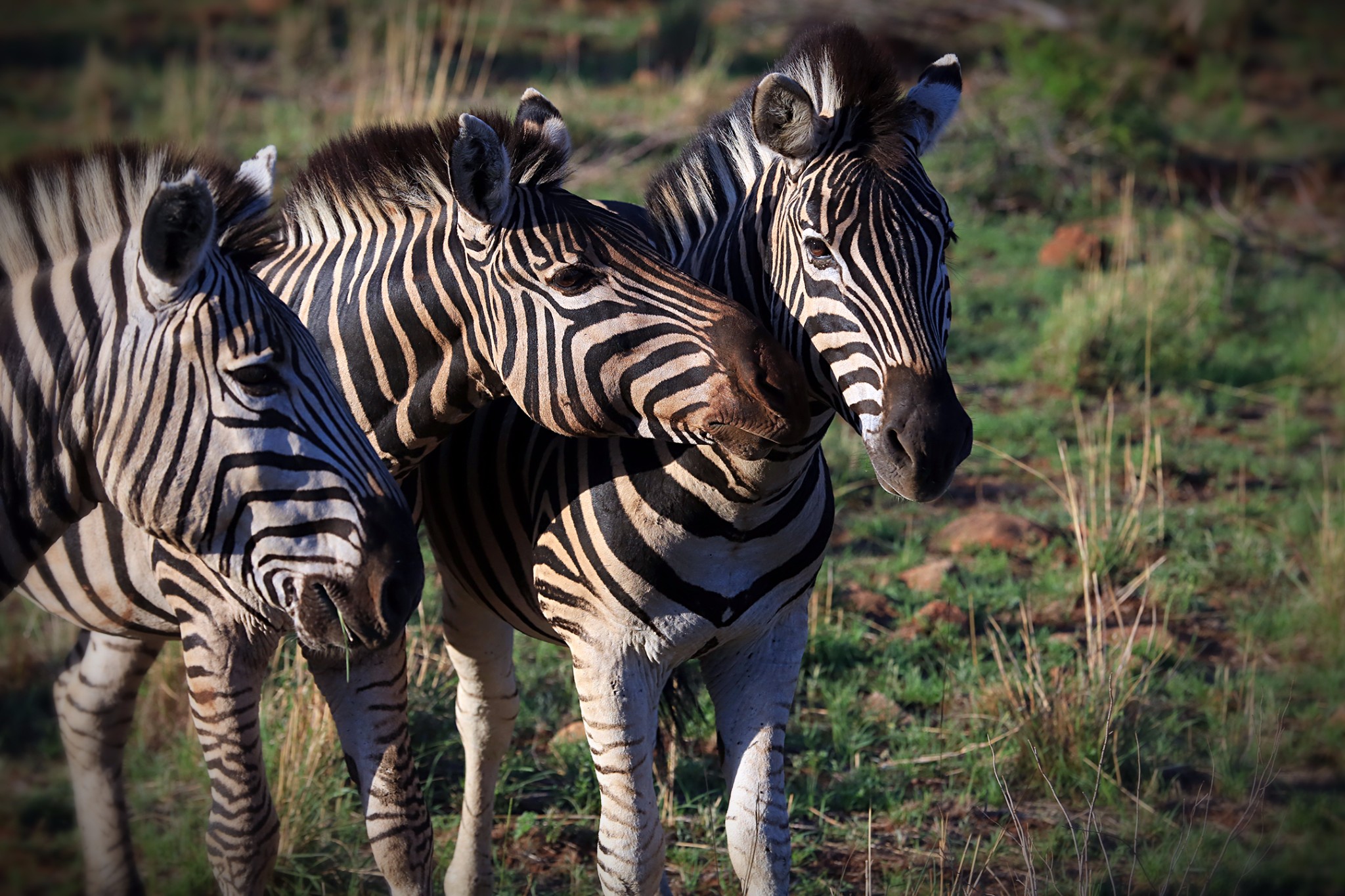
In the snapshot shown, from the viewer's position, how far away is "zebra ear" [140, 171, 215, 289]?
8.05 ft

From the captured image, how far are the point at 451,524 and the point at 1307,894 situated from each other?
3.09 meters

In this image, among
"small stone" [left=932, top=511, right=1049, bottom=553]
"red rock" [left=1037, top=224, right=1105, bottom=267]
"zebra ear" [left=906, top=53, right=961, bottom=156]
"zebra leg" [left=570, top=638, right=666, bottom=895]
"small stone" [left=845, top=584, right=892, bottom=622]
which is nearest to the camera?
"zebra leg" [left=570, top=638, right=666, bottom=895]

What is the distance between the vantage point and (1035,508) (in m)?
7.05

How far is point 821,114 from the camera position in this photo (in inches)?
125

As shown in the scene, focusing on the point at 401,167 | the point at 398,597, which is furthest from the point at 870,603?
the point at 398,597

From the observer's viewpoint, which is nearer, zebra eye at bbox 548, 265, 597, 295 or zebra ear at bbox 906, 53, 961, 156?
zebra eye at bbox 548, 265, 597, 295

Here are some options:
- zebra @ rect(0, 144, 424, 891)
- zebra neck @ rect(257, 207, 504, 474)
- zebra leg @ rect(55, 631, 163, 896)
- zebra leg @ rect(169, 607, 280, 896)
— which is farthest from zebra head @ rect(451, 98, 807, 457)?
zebra leg @ rect(55, 631, 163, 896)

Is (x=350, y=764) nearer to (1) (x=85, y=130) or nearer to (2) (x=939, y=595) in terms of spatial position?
(2) (x=939, y=595)

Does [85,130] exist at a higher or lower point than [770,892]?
higher

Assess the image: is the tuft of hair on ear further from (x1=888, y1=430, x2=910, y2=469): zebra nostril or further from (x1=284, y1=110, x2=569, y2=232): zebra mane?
(x1=888, y1=430, x2=910, y2=469): zebra nostril

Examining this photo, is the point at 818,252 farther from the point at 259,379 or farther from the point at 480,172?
the point at 259,379

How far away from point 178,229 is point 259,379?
1.15 ft

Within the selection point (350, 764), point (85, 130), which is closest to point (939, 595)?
point (350, 764)

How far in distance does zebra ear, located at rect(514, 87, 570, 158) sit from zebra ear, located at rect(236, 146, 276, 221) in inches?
26.3
